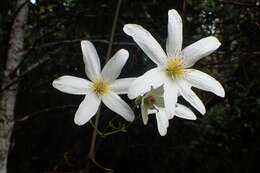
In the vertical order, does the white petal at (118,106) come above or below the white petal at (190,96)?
below

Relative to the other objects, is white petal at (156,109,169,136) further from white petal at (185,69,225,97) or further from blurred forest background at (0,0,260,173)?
blurred forest background at (0,0,260,173)

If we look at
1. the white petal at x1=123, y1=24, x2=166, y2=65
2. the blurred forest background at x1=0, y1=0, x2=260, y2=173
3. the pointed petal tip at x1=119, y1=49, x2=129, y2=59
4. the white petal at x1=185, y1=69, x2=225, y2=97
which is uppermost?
the white petal at x1=123, y1=24, x2=166, y2=65

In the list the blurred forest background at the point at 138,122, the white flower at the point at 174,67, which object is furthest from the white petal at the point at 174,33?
the blurred forest background at the point at 138,122

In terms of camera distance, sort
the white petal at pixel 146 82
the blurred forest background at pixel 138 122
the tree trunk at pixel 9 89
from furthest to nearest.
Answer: the blurred forest background at pixel 138 122 < the tree trunk at pixel 9 89 < the white petal at pixel 146 82

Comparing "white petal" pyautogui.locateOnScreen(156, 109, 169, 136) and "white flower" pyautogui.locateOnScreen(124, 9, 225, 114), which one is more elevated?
"white flower" pyautogui.locateOnScreen(124, 9, 225, 114)

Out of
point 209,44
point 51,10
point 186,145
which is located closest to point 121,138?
point 186,145

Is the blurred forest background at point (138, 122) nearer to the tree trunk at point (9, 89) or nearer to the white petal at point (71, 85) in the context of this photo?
the tree trunk at point (9, 89)

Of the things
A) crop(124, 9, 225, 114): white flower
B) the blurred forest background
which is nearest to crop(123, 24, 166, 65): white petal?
crop(124, 9, 225, 114): white flower
